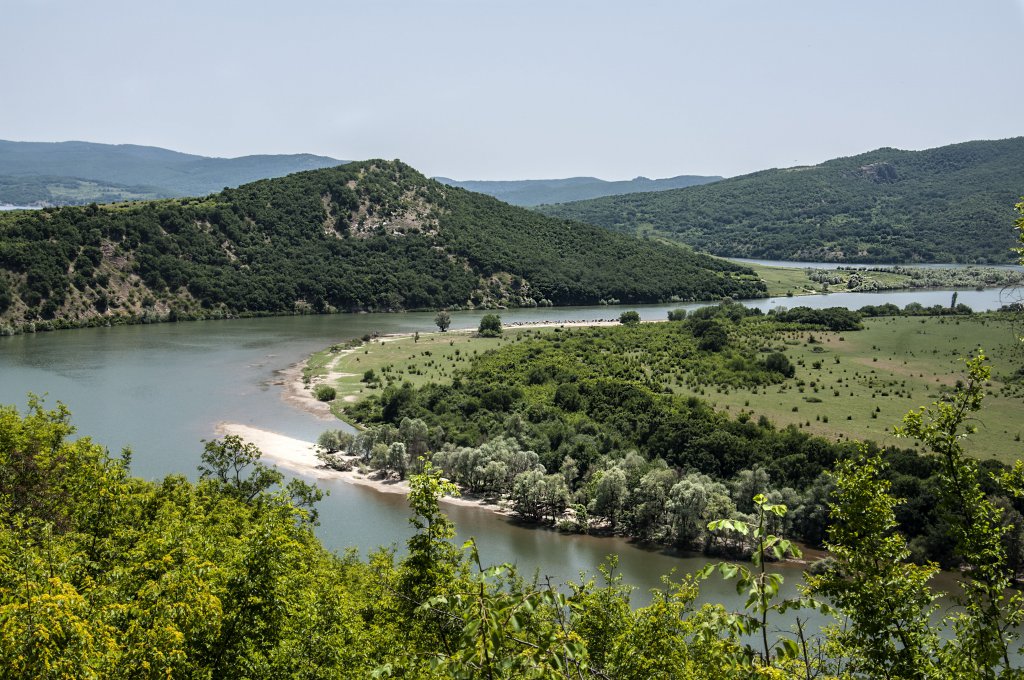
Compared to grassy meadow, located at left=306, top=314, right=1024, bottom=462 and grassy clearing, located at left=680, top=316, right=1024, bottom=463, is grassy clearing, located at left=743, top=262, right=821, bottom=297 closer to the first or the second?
grassy meadow, located at left=306, top=314, right=1024, bottom=462

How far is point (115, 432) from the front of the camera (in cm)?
5288

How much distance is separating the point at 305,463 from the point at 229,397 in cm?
1913

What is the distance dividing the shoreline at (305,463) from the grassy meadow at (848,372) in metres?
8.62

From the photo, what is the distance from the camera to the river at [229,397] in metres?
36.9

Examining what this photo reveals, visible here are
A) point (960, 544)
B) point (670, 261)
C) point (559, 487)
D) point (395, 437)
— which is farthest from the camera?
point (670, 261)

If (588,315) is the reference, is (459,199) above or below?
above

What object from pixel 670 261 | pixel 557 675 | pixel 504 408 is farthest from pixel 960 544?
pixel 670 261

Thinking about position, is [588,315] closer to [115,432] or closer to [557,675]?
[115,432]

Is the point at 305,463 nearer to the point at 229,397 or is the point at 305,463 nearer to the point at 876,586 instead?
the point at 229,397

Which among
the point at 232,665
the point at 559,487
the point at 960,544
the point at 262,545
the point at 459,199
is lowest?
the point at 559,487

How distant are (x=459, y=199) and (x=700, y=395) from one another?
120 m

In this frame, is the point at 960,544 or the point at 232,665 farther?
the point at 232,665

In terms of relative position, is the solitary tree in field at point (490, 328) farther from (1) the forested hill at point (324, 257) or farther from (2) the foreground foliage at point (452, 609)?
(2) the foreground foliage at point (452, 609)

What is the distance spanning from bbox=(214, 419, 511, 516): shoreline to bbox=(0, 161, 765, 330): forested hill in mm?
58472
